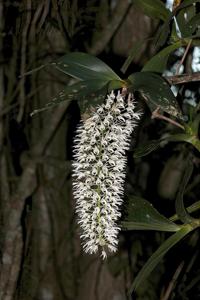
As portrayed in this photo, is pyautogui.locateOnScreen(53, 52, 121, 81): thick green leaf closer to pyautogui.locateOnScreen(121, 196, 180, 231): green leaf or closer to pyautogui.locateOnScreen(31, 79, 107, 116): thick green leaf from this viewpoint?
pyautogui.locateOnScreen(31, 79, 107, 116): thick green leaf

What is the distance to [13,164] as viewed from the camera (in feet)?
6.09

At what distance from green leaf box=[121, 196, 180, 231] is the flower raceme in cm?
17

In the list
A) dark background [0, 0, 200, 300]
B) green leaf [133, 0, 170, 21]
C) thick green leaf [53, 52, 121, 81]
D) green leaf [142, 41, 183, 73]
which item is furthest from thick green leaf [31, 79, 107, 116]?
dark background [0, 0, 200, 300]

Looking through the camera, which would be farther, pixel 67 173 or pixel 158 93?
pixel 67 173

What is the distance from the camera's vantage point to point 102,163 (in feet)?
2.23

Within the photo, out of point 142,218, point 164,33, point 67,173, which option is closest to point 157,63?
point 164,33

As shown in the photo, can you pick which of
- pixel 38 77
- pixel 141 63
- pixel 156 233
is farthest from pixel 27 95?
pixel 156 233

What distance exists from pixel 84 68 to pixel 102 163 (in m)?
0.12

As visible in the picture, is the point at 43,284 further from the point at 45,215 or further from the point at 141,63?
the point at 141,63

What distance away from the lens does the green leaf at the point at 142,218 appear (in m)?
0.90

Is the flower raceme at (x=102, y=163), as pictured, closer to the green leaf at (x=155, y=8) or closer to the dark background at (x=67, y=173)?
the green leaf at (x=155, y=8)

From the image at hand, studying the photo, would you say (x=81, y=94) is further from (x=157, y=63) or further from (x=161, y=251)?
(x=161, y=251)

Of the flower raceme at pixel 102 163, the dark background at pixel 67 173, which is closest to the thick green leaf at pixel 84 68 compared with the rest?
the flower raceme at pixel 102 163

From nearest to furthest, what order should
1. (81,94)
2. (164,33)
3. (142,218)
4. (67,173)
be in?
(81,94) → (164,33) → (142,218) → (67,173)
